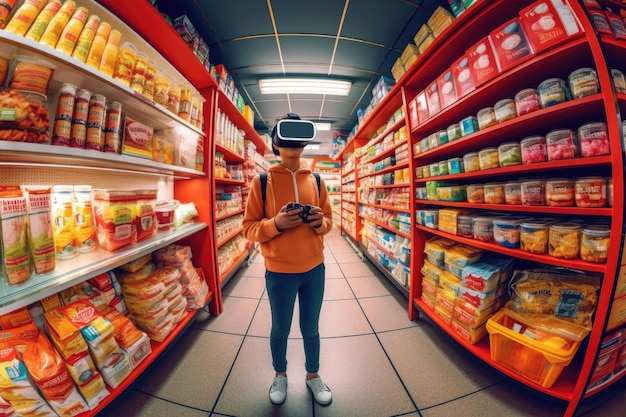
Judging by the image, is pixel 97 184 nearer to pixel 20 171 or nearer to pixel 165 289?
pixel 20 171

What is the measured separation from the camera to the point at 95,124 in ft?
3.22

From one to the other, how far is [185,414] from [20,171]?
162 centimetres

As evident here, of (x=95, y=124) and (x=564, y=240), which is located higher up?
(x=95, y=124)

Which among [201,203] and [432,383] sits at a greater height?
[201,203]

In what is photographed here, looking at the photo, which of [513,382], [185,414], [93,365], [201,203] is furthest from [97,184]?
[513,382]

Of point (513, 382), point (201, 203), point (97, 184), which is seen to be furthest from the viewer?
point (201, 203)

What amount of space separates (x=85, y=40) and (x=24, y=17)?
0.56ft

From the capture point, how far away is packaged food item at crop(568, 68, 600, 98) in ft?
2.95

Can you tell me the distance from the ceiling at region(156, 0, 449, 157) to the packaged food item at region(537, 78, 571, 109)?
5.96ft

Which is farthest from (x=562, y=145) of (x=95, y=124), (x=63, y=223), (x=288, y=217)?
(x=63, y=223)

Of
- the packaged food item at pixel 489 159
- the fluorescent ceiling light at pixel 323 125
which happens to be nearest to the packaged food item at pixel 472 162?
the packaged food item at pixel 489 159

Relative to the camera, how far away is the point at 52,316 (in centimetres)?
92

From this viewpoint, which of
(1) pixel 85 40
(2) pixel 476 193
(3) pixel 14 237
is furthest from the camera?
(2) pixel 476 193

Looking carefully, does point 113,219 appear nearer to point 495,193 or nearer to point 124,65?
point 124,65
